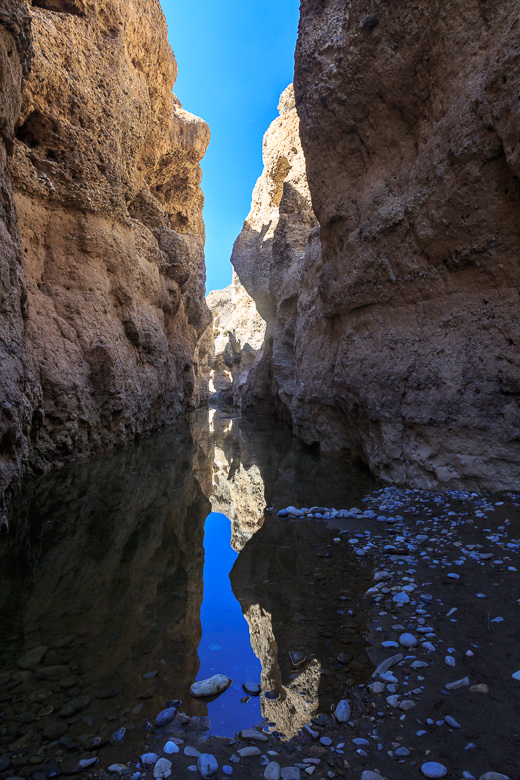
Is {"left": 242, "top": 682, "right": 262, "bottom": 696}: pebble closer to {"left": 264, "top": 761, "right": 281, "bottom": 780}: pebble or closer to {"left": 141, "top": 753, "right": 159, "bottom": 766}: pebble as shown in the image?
{"left": 264, "top": 761, "right": 281, "bottom": 780}: pebble

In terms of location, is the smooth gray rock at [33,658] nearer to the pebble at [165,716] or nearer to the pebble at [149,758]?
the pebble at [165,716]

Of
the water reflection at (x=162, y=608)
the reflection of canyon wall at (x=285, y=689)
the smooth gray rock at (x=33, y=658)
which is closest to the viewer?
the reflection of canyon wall at (x=285, y=689)

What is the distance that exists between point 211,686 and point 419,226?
741 cm

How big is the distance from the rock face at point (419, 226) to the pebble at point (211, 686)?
471 cm

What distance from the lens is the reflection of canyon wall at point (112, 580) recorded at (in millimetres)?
2898

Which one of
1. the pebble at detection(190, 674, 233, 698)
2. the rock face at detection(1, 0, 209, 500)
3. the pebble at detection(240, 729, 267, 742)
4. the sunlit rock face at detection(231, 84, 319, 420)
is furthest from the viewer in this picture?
the sunlit rock face at detection(231, 84, 319, 420)

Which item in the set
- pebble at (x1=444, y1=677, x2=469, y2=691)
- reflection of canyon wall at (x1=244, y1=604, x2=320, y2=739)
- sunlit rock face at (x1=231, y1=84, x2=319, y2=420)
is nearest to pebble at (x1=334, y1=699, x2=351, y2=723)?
reflection of canyon wall at (x1=244, y1=604, x2=320, y2=739)

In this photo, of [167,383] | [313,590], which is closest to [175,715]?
[313,590]

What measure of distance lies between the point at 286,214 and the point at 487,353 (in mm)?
15455

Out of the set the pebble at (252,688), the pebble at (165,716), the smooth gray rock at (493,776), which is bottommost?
the pebble at (252,688)

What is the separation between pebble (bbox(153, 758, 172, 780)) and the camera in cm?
195

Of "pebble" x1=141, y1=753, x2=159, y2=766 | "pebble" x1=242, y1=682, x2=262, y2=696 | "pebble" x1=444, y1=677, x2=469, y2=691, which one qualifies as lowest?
"pebble" x1=242, y1=682, x2=262, y2=696

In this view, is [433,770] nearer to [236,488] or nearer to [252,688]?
[252,688]

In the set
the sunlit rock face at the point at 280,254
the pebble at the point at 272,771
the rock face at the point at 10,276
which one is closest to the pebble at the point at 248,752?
the pebble at the point at 272,771
